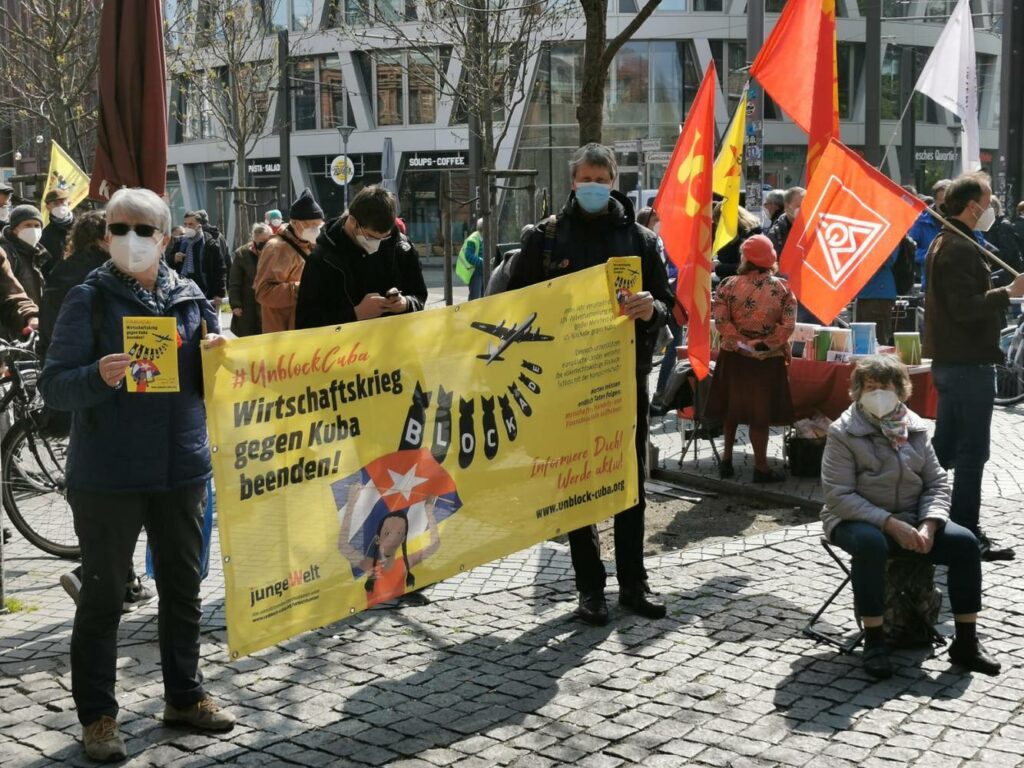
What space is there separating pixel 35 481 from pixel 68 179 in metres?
8.08

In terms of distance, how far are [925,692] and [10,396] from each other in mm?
5292

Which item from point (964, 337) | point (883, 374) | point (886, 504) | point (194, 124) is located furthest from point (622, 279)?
point (194, 124)

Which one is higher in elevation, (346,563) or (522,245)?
(522,245)

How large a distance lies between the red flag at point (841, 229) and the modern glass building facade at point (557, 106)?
32.5m

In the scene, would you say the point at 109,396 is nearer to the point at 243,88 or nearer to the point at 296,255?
the point at 296,255

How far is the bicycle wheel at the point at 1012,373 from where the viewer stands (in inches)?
527

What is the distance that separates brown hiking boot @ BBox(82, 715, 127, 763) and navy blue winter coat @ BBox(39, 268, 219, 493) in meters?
0.82

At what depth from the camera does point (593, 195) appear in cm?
615

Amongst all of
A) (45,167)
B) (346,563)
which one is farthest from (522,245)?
(45,167)

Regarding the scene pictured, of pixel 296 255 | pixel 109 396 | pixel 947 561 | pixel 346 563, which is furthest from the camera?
pixel 296 255

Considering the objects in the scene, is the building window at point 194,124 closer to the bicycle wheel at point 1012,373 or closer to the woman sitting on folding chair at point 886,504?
the bicycle wheel at point 1012,373

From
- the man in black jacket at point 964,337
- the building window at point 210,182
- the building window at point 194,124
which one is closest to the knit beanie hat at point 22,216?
the man in black jacket at point 964,337

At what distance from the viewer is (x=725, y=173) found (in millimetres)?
10820

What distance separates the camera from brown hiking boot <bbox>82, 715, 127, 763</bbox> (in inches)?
182
